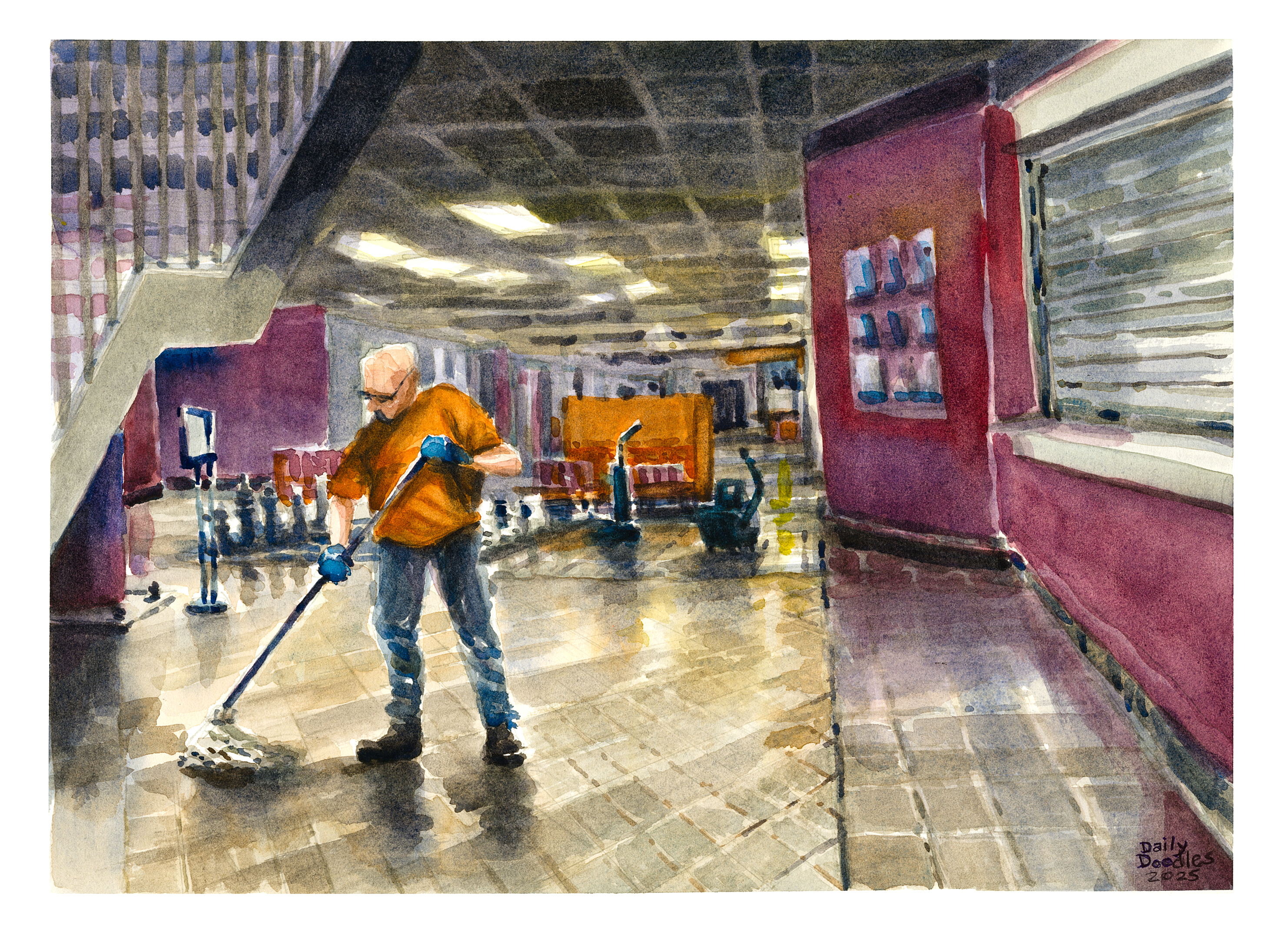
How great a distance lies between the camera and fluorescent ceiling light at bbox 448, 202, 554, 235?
1.56 m

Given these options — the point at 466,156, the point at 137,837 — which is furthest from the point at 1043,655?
the point at 137,837

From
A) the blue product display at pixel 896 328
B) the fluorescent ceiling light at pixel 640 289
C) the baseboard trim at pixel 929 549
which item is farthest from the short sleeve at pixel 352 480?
the blue product display at pixel 896 328

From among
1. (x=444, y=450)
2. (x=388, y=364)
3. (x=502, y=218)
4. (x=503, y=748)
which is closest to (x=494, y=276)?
(x=502, y=218)

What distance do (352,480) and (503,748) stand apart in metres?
0.87

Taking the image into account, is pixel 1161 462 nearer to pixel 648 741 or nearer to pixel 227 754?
pixel 648 741

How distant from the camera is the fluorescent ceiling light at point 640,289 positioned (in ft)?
5.41

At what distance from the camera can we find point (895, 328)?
1865 millimetres

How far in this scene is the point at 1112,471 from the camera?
1.58 meters

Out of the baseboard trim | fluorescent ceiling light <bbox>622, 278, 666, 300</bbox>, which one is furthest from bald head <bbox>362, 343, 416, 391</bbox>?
the baseboard trim

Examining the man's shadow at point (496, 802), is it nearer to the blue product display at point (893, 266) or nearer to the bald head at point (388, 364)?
the bald head at point (388, 364)

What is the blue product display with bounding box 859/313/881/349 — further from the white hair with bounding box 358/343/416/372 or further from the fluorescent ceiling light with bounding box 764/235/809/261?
the white hair with bounding box 358/343/416/372

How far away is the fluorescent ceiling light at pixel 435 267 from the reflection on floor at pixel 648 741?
0.81 meters

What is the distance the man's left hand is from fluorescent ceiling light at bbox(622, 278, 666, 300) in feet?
2.16
